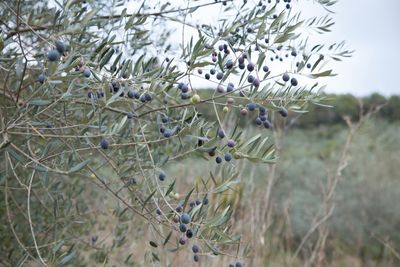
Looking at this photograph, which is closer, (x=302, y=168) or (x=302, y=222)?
(x=302, y=222)

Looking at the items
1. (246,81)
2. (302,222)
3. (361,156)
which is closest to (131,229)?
(246,81)

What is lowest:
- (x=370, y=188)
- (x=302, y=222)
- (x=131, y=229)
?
(x=302, y=222)

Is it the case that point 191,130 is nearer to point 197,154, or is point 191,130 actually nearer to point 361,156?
point 197,154

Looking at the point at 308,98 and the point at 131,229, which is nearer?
the point at 308,98

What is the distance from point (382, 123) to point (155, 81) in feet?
34.3

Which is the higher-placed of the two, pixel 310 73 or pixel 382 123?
pixel 310 73

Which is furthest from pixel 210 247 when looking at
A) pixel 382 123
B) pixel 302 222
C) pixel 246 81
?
pixel 382 123

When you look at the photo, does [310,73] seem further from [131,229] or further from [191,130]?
[131,229]

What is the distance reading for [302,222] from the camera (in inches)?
295

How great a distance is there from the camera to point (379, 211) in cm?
A: 727

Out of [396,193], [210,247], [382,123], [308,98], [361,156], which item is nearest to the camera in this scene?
[210,247]

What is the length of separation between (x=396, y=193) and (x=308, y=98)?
6546mm

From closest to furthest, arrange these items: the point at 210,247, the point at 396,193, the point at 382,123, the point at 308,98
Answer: the point at 210,247 < the point at 308,98 < the point at 396,193 < the point at 382,123

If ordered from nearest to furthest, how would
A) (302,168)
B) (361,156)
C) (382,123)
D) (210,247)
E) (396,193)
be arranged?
1. (210,247)
2. (396,193)
3. (361,156)
4. (302,168)
5. (382,123)
